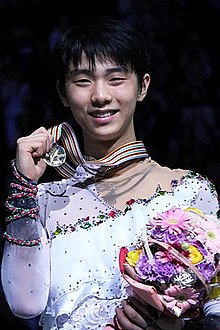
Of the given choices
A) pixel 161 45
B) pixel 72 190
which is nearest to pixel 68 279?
pixel 72 190

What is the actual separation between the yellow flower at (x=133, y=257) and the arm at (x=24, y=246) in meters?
0.28

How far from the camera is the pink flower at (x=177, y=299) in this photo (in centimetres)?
221

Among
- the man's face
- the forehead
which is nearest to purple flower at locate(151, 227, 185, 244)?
the man's face

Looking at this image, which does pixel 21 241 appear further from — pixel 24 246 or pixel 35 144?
pixel 35 144

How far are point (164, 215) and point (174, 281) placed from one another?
0.17 m

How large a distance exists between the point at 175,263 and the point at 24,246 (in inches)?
16.4

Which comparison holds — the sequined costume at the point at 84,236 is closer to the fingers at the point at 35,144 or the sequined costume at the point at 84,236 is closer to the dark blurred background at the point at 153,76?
the fingers at the point at 35,144

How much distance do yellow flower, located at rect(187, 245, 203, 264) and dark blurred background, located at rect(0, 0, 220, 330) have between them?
1.46 metres

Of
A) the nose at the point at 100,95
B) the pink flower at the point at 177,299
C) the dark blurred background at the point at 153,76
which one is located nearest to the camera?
the pink flower at the point at 177,299

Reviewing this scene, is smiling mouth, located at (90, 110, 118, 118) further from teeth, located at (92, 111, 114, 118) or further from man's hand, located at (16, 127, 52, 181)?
man's hand, located at (16, 127, 52, 181)

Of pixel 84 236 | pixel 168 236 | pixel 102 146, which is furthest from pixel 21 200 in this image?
pixel 168 236

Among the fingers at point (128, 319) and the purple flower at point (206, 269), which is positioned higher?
the purple flower at point (206, 269)

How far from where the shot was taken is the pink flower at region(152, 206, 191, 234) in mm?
2264

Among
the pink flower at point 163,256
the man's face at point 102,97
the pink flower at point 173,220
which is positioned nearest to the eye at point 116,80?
the man's face at point 102,97
